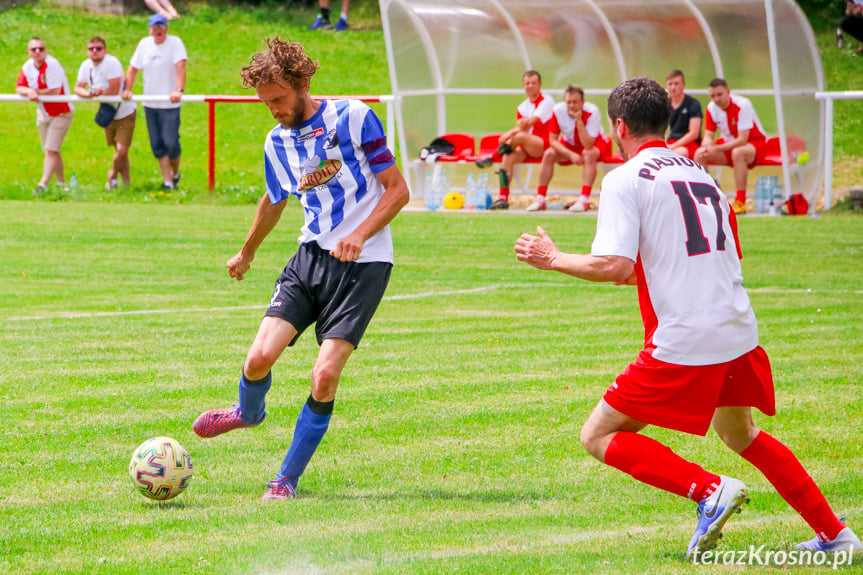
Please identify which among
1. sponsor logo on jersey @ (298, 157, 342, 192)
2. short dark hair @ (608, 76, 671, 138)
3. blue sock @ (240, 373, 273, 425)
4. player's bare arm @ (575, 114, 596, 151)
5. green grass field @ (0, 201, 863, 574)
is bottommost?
green grass field @ (0, 201, 863, 574)

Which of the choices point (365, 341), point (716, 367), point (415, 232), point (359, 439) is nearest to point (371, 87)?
point (415, 232)

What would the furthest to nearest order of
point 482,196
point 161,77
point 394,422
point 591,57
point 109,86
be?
point 591,57, point 109,86, point 161,77, point 482,196, point 394,422

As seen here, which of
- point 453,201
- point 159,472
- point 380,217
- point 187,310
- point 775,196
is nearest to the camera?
point 159,472

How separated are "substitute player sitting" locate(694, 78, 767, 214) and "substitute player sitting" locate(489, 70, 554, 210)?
246cm

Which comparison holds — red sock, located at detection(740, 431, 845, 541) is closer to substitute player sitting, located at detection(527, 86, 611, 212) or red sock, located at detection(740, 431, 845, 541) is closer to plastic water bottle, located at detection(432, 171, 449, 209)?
substitute player sitting, located at detection(527, 86, 611, 212)

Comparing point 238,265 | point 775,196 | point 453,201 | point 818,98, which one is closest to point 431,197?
point 453,201

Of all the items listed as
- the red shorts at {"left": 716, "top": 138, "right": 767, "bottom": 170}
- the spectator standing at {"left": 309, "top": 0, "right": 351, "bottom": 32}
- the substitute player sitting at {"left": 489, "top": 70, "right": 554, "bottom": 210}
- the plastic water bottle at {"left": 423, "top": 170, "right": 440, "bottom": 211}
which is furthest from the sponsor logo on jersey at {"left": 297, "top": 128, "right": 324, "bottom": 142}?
the spectator standing at {"left": 309, "top": 0, "right": 351, "bottom": 32}

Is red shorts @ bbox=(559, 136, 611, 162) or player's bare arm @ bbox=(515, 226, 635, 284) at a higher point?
player's bare arm @ bbox=(515, 226, 635, 284)

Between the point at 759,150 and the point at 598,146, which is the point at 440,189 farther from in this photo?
the point at 759,150

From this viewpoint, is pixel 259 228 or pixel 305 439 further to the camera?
pixel 259 228

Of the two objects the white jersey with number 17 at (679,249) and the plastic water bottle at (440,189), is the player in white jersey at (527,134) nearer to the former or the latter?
the plastic water bottle at (440,189)

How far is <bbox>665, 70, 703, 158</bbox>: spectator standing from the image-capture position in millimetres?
17172

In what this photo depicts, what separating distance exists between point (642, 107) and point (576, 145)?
46.0 ft

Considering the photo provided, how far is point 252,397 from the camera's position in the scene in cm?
567
